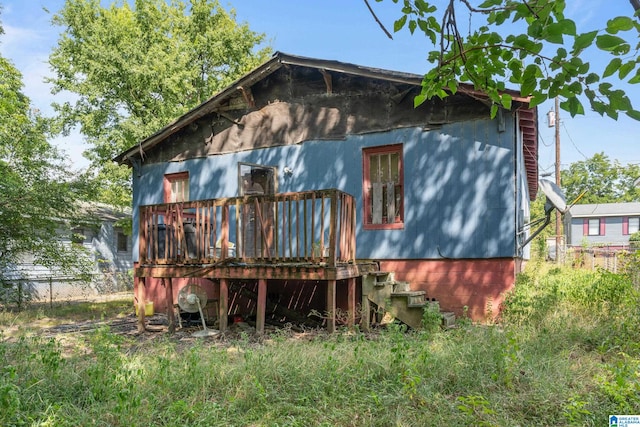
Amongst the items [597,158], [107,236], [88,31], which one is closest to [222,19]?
[88,31]

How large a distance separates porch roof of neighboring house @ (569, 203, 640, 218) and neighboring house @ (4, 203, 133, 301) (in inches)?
1156

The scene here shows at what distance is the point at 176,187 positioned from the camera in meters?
11.1

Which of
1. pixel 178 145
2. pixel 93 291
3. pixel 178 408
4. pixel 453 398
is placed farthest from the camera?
pixel 93 291

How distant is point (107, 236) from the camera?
19359 mm

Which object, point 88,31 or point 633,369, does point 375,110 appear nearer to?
point 633,369

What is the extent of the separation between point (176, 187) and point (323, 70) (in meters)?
4.89

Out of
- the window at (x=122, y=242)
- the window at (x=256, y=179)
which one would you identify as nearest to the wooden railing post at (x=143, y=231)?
the window at (x=256, y=179)

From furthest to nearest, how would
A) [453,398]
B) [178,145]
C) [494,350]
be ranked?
[178,145] → [494,350] → [453,398]

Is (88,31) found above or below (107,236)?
above

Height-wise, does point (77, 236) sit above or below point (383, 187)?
below

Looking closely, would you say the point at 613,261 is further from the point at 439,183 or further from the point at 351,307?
the point at 351,307

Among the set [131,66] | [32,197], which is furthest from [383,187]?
[131,66]

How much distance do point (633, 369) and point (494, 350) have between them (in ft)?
3.97

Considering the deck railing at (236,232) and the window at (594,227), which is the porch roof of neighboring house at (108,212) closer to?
the deck railing at (236,232)
